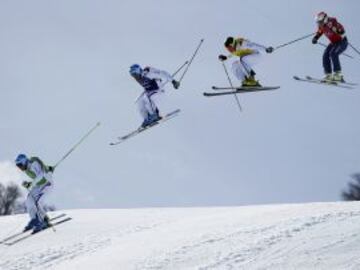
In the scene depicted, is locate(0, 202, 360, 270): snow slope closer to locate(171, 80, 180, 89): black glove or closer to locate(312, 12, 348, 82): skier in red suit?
locate(171, 80, 180, 89): black glove

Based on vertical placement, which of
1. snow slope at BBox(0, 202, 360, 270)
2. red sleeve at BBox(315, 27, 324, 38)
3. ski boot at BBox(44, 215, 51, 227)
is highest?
red sleeve at BBox(315, 27, 324, 38)

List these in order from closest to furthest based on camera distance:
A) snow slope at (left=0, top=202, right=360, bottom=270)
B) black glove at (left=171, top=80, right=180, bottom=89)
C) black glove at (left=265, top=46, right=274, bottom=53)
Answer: snow slope at (left=0, top=202, right=360, bottom=270) → black glove at (left=171, top=80, right=180, bottom=89) → black glove at (left=265, top=46, right=274, bottom=53)

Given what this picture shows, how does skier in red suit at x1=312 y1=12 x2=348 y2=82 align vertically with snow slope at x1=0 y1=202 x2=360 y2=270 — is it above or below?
above

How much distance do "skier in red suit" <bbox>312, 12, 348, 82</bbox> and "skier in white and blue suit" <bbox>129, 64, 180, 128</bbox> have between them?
11.3 feet

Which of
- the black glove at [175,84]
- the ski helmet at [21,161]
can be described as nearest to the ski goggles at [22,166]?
the ski helmet at [21,161]

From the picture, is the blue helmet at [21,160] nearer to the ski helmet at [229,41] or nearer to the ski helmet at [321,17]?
the ski helmet at [229,41]

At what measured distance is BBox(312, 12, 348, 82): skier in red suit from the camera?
17.5 meters

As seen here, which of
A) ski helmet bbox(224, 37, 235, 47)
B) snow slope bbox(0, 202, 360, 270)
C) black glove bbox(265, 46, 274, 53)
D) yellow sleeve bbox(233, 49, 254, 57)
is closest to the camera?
snow slope bbox(0, 202, 360, 270)

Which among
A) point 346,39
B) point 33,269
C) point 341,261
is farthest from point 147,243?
point 346,39

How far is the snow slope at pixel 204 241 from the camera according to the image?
10523 millimetres

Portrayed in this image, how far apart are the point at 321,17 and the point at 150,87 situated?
13.7 feet

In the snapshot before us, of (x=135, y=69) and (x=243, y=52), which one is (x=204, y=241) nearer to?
(x=135, y=69)

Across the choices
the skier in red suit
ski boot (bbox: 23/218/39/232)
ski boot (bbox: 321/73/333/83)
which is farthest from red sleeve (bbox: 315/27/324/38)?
ski boot (bbox: 23/218/39/232)

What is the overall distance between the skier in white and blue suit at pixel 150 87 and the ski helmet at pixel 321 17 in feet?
11.3
